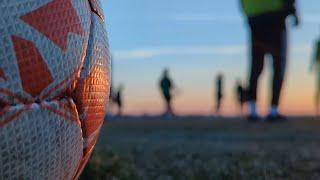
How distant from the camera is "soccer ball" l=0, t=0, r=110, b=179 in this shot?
2.73 metres

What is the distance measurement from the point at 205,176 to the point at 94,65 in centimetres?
160

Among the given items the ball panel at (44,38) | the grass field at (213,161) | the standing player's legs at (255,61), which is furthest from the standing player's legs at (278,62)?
the ball panel at (44,38)

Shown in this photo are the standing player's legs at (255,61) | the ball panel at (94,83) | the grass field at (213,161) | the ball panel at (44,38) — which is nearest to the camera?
the ball panel at (44,38)

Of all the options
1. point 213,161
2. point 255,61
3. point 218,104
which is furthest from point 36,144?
point 218,104

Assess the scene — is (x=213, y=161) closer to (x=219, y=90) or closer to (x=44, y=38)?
(x=44, y=38)

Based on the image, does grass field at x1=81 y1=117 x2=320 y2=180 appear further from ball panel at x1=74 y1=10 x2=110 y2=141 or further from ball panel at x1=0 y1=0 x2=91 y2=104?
ball panel at x1=0 y1=0 x2=91 y2=104

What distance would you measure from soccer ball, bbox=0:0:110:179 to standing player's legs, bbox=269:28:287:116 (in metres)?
7.08

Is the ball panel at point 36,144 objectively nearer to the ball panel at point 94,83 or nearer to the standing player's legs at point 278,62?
the ball panel at point 94,83

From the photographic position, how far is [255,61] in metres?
10.2

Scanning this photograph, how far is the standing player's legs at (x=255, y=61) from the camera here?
32.6 ft

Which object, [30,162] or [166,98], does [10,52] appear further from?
[166,98]

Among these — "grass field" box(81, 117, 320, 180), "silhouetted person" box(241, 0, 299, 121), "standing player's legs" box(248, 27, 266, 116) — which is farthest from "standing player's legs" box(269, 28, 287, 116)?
"grass field" box(81, 117, 320, 180)

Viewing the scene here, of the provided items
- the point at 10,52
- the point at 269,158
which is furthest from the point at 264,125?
the point at 10,52

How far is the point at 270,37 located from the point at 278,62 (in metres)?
0.38
